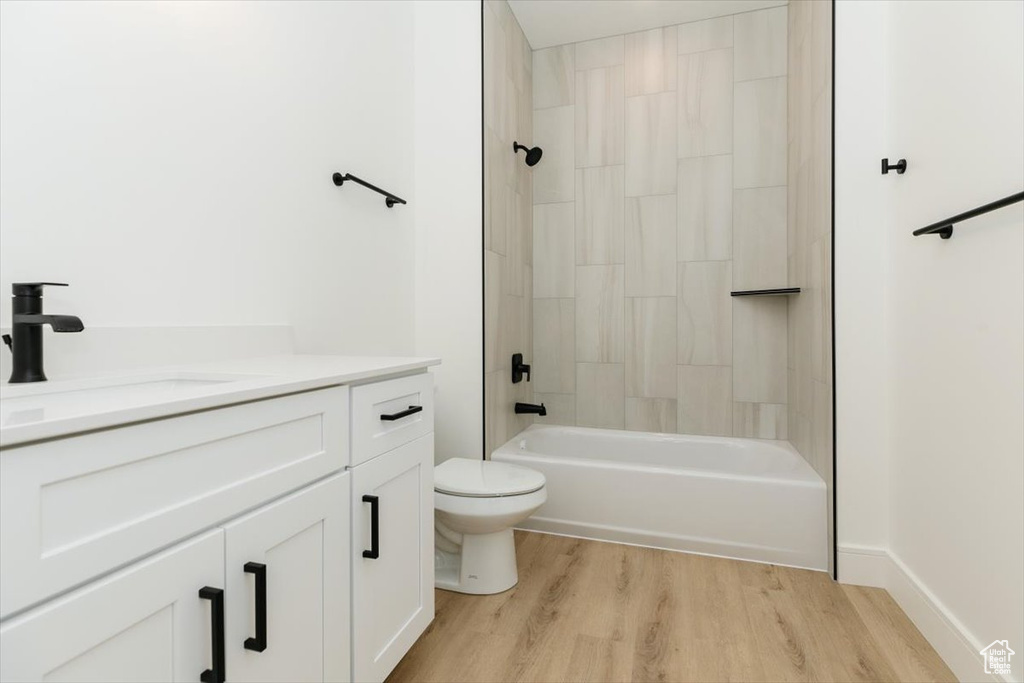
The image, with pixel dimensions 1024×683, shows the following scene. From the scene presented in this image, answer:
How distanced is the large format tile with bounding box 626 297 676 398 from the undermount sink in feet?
7.32

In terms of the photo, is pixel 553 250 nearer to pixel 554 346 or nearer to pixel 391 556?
pixel 554 346

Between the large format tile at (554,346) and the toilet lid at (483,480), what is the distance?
3.50ft

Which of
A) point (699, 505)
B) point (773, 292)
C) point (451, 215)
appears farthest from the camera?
point (773, 292)

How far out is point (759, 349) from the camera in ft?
8.87

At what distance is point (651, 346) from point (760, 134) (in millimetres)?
1220

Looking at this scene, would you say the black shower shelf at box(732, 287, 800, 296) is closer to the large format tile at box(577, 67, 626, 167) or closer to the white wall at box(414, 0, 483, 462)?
the large format tile at box(577, 67, 626, 167)

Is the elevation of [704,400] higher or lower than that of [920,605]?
higher

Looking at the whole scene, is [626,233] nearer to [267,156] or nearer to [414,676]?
[267,156]

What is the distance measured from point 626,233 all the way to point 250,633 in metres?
2.57

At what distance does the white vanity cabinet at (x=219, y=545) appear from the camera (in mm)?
547

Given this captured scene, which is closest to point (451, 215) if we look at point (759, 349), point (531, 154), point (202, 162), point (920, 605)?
point (531, 154)

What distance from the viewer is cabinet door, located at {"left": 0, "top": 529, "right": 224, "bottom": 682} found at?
1.76 ft

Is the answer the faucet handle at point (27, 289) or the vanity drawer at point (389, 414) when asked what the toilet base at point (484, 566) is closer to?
the vanity drawer at point (389, 414)

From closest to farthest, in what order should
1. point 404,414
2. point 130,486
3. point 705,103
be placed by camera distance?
point 130,486
point 404,414
point 705,103
